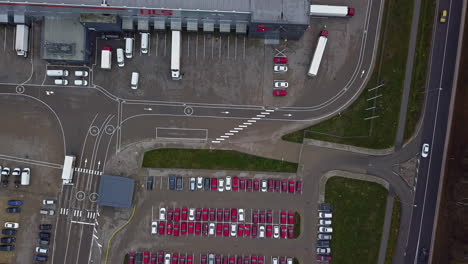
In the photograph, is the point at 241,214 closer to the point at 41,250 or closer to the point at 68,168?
the point at 68,168

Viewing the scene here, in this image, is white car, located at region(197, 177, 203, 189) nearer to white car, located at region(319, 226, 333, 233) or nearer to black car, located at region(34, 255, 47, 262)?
white car, located at region(319, 226, 333, 233)

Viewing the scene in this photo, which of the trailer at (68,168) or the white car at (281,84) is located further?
the white car at (281,84)

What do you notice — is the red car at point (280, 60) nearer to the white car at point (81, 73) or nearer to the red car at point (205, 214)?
the red car at point (205, 214)

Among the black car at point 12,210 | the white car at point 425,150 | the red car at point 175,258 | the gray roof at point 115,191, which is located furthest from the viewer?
the white car at point 425,150

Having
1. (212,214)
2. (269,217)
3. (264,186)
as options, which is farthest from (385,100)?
(212,214)

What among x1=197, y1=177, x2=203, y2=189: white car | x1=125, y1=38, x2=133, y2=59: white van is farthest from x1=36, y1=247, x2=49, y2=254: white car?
x1=125, y1=38, x2=133, y2=59: white van

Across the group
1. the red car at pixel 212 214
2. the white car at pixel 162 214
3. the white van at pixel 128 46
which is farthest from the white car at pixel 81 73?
the red car at pixel 212 214
